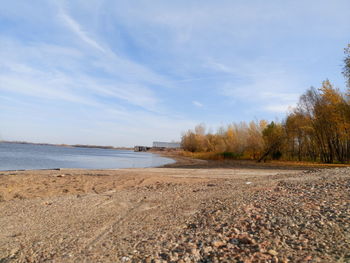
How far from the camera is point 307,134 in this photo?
36500mm

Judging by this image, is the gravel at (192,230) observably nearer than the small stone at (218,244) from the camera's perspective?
Yes

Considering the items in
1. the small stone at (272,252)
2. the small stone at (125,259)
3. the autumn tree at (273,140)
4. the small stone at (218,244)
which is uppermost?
the autumn tree at (273,140)

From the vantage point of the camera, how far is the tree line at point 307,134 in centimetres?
3011

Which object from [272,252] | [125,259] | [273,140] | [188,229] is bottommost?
[125,259]

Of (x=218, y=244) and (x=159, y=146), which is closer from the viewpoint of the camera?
(x=218, y=244)

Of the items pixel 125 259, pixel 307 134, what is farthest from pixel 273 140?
pixel 125 259

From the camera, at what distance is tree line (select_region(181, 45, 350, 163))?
3011 centimetres

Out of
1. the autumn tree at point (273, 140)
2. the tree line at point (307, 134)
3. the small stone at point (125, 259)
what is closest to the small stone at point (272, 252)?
the small stone at point (125, 259)

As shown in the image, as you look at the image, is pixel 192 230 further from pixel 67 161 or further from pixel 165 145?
pixel 165 145

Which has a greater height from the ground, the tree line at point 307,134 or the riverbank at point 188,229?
the tree line at point 307,134

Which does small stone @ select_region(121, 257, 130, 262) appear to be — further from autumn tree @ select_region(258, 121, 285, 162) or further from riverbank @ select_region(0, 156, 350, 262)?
autumn tree @ select_region(258, 121, 285, 162)

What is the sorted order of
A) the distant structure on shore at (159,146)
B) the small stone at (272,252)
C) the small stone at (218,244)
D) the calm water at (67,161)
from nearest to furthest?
the small stone at (272,252) < the small stone at (218,244) < the calm water at (67,161) < the distant structure on shore at (159,146)

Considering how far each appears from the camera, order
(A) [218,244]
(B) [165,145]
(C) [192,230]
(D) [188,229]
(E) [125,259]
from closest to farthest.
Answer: (E) [125,259], (A) [218,244], (C) [192,230], (D) [188,229], (B) [165,145]

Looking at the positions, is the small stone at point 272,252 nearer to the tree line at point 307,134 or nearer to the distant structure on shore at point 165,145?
the tree line at point 307,134
